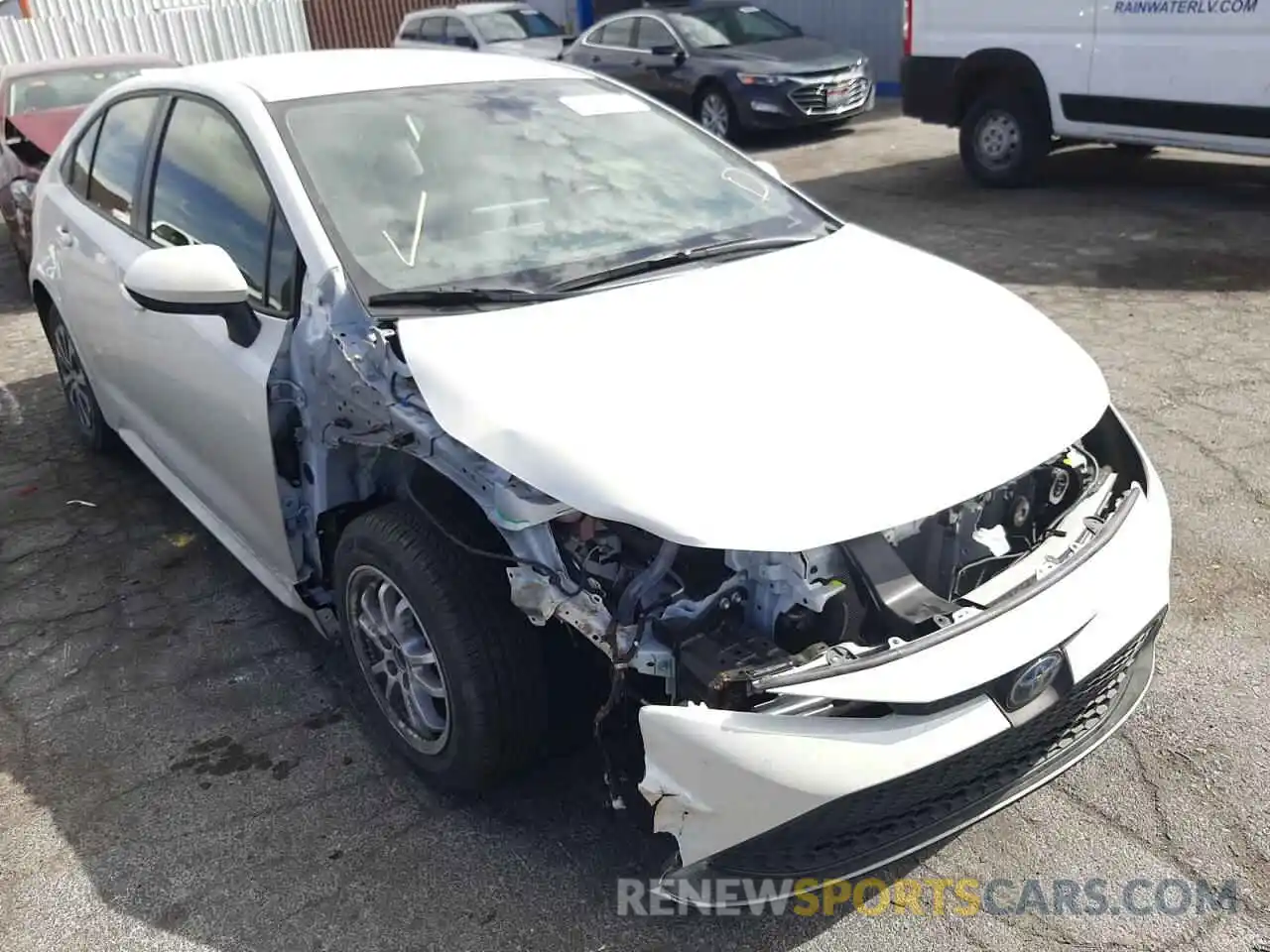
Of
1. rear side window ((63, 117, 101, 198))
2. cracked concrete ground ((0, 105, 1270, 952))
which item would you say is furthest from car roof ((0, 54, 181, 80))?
cracked concrete ground ((0, 105, 1270, 952))

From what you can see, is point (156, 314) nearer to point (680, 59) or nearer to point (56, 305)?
point (56, 305)

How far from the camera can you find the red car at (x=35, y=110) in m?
7.07

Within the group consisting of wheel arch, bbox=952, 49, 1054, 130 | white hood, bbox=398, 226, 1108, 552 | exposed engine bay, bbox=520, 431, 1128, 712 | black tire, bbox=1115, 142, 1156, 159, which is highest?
white hood, bbox=398, 226, 1108, 552

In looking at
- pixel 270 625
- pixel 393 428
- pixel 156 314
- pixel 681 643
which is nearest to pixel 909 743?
pixel 681 643

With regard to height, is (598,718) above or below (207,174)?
below

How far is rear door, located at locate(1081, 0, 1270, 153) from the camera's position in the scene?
23.3 ft

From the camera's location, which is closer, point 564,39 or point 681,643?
point 681,643

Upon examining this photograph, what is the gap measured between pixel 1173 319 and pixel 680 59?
7563 mm

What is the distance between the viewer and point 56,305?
4.56 meters

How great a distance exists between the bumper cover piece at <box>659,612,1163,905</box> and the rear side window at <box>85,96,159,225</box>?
9.88ft

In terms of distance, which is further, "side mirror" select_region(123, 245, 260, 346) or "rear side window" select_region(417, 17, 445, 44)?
"rear side window" select_region(417, 17, 445, 44)

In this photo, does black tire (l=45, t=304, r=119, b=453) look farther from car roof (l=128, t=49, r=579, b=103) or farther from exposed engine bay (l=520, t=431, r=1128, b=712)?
exposed engine bay (l=520, t=431, r=1128, b=712)

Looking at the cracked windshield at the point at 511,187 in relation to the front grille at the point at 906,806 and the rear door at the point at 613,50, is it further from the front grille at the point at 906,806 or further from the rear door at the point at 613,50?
the rear door at the point at 613,50

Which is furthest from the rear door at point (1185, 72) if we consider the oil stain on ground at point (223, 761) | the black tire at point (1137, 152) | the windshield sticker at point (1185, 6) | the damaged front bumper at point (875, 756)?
the oil stain on ground at point (223, 761)
